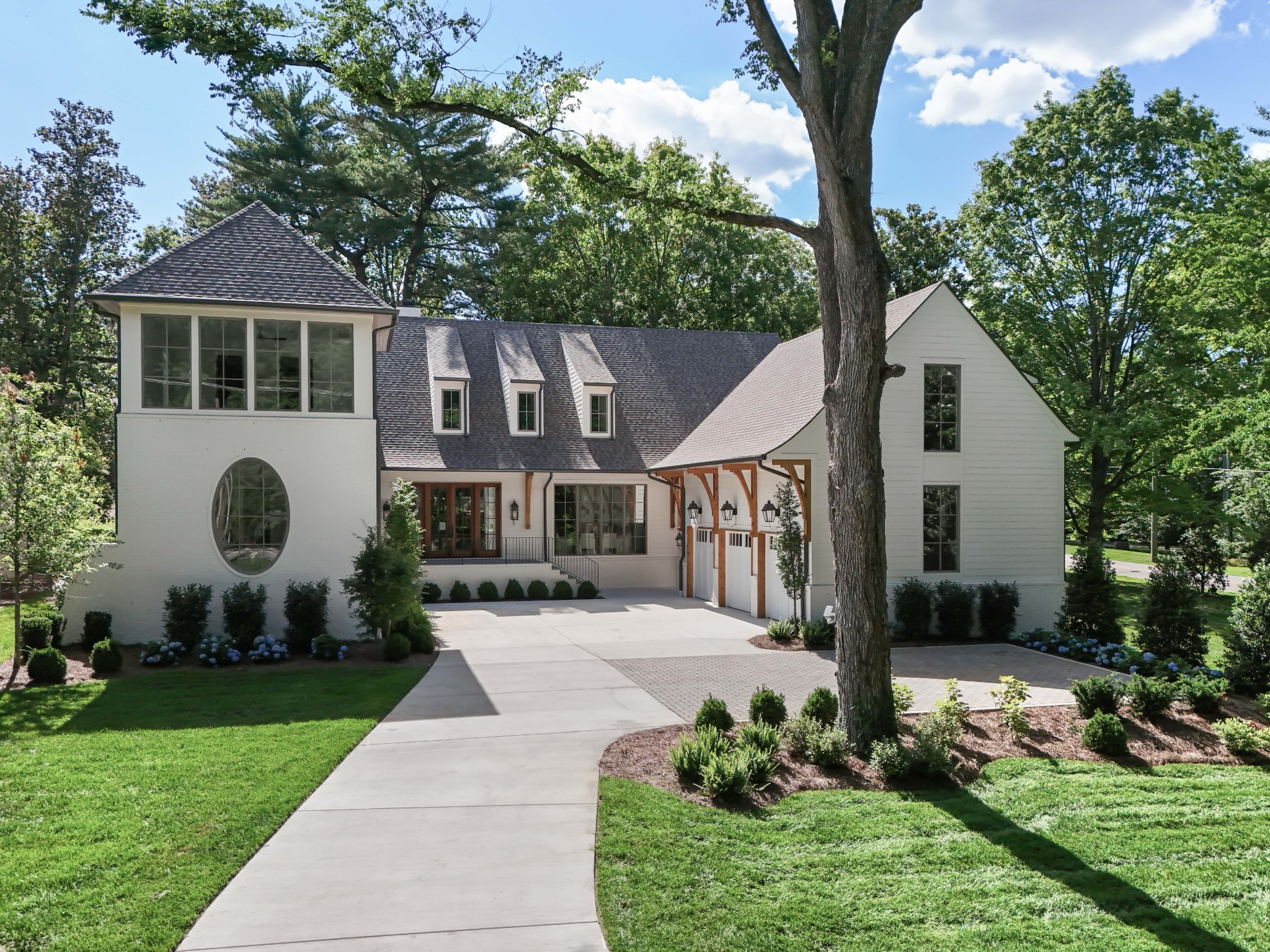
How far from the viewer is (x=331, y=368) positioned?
51.4 ft

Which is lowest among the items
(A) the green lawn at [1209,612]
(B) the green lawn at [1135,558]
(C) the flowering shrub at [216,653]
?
(B) the green lawn at [1135,558]

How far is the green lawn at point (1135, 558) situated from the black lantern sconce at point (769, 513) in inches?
839

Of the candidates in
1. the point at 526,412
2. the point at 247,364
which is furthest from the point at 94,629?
the point at 526,412

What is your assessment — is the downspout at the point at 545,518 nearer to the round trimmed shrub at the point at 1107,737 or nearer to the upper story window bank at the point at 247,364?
the upper story window bank at the point at 247,364

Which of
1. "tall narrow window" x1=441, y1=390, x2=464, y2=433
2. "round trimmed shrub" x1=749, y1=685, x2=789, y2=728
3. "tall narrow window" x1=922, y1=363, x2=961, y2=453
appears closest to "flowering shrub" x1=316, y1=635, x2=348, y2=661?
"round trimmed shrub" x1=749, y1=685, x2=789, y2=728

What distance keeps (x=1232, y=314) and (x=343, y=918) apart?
791 inches

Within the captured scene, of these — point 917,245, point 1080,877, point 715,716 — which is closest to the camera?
point 1080,877

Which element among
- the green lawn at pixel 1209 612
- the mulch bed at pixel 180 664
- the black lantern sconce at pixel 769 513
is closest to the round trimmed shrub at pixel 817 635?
the black lantern sconce at pixel 769 513

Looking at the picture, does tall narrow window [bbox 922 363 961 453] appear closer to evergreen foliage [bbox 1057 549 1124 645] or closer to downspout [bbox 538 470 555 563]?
evergreen foliage [bbox 1057 549 1124 645]

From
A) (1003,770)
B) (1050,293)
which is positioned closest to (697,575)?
(1050,293)

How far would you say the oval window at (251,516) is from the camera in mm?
15133

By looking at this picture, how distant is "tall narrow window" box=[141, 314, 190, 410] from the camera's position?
14.9m

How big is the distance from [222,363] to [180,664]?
504 centimetres

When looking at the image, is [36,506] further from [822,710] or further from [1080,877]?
[1080,877]
